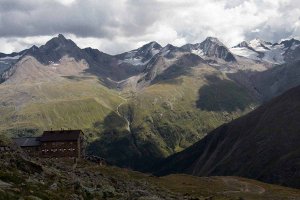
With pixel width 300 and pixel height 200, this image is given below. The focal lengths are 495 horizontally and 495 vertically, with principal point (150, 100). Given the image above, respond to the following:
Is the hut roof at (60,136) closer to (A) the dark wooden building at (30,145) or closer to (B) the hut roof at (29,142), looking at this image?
(B) the hut roof at (29,142)

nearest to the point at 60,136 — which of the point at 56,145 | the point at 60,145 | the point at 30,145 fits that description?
the point at 60,145

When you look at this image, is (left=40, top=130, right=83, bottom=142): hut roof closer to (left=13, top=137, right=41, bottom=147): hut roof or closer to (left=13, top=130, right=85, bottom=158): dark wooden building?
(left=13, top=130, right=85, bottom=158): dark wooden building

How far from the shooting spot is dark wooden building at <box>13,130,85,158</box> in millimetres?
179125

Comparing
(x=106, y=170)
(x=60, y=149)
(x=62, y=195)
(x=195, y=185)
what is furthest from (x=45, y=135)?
(x=62, y=195)

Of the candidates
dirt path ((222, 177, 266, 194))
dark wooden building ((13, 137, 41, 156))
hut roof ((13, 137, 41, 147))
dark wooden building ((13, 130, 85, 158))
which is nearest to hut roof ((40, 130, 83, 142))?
dark wooden building ((13, 130, 85, 158))

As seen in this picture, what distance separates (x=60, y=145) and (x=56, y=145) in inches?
56.5

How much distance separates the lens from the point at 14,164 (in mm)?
73562

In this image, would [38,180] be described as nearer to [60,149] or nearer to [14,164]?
[14,164]

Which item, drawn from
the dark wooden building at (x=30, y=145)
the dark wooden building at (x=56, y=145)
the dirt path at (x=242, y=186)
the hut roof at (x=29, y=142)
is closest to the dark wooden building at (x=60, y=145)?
the dark wooden building at (x=56, y=145)

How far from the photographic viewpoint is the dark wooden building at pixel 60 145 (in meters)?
179

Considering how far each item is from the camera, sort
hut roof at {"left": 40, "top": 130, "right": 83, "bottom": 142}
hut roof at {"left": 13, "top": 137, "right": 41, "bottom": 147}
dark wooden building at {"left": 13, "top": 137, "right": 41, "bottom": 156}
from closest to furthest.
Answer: hut roof at {"left": 40, "top": 130, "right": 83, "bottom": 142}
dark wooden building at {"left": 13, "top": 137, "right": 41, "bottom": 156}
hut roof at {"left": 13, "top": 137, "right": 41, "bottom": 147}

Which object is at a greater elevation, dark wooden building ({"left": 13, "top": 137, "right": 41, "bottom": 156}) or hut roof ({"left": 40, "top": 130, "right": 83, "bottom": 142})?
hut roof ({"left": 40, "top": 130, "right": 83, "bottom": 142})

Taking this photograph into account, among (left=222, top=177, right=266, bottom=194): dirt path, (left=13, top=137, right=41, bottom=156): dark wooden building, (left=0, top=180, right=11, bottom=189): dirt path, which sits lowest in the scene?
(left=222, top=177, right=266, bottom=194): dirt path

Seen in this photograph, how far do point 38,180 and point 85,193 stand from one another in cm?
786
